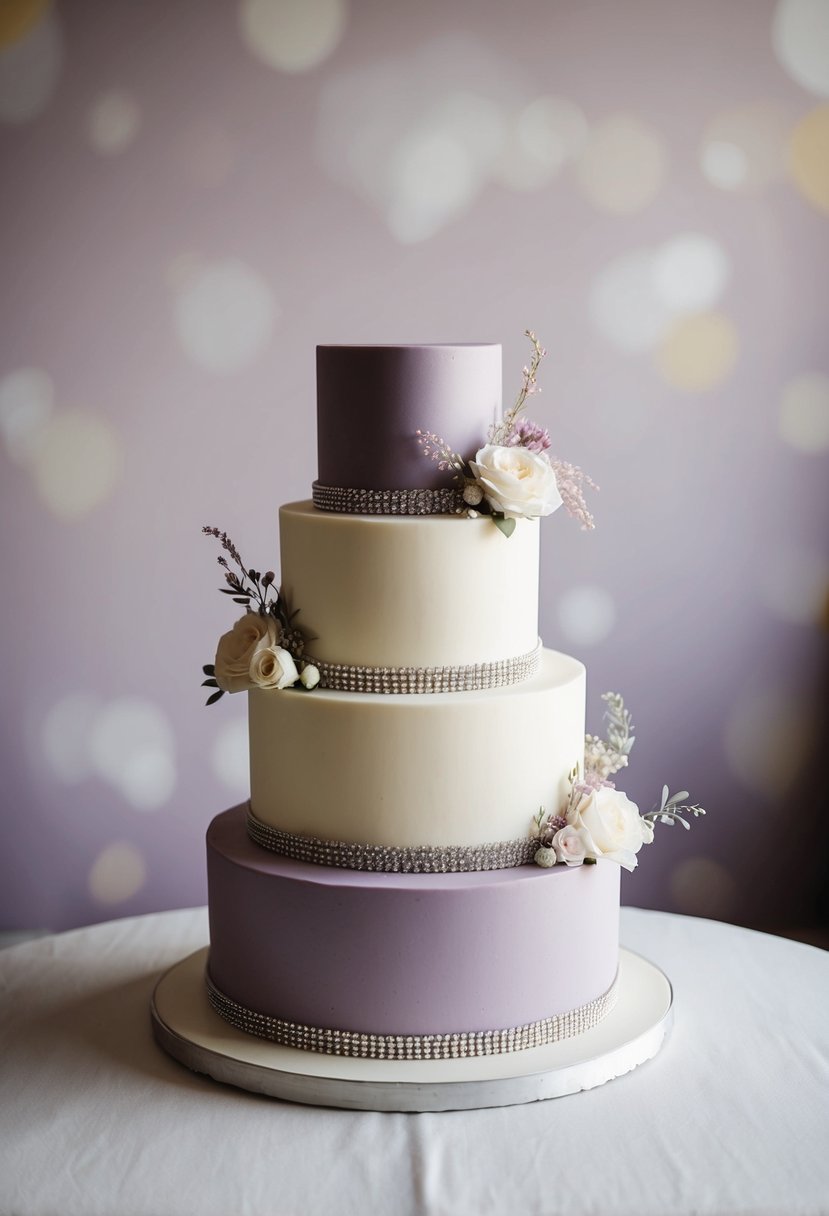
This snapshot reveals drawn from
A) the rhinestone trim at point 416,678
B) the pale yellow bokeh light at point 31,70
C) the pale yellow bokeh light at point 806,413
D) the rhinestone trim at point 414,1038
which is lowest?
the rhinestone trim at point 414,1038

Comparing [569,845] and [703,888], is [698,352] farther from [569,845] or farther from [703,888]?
[569,845]

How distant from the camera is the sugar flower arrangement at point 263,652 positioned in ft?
6.86

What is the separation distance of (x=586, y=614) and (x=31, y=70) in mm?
1831

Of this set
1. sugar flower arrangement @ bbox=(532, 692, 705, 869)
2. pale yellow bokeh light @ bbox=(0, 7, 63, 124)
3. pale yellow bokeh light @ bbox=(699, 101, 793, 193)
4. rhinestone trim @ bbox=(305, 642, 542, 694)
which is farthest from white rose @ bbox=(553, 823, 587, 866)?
pale yellow bokeh light @ bbox=(0, 7, 63, 124)

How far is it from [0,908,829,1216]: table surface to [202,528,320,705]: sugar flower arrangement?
24.7 inches

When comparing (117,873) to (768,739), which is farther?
(768,739)

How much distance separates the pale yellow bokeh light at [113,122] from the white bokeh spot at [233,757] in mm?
1393

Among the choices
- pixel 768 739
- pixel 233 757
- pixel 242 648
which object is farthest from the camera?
pixel 768 739

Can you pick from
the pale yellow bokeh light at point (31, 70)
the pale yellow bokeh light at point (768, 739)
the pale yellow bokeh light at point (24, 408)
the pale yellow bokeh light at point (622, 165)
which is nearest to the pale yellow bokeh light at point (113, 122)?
the pale yellow bokeh light at point (31, 70)

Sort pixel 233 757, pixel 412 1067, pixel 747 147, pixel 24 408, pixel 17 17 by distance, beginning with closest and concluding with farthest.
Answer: pixel 412 1067 → pixel 17 17 → pixel 24 408 → pixel 747 147 → pixel 233 757

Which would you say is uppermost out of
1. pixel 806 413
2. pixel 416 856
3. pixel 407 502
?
pixel 806 413

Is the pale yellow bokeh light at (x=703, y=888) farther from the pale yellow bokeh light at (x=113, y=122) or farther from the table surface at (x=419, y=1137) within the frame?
the pale yellow bokeh light at (x=113, y=122)

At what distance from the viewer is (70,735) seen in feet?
10.8

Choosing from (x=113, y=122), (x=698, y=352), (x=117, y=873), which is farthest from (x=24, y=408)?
(x=698, y=352)
